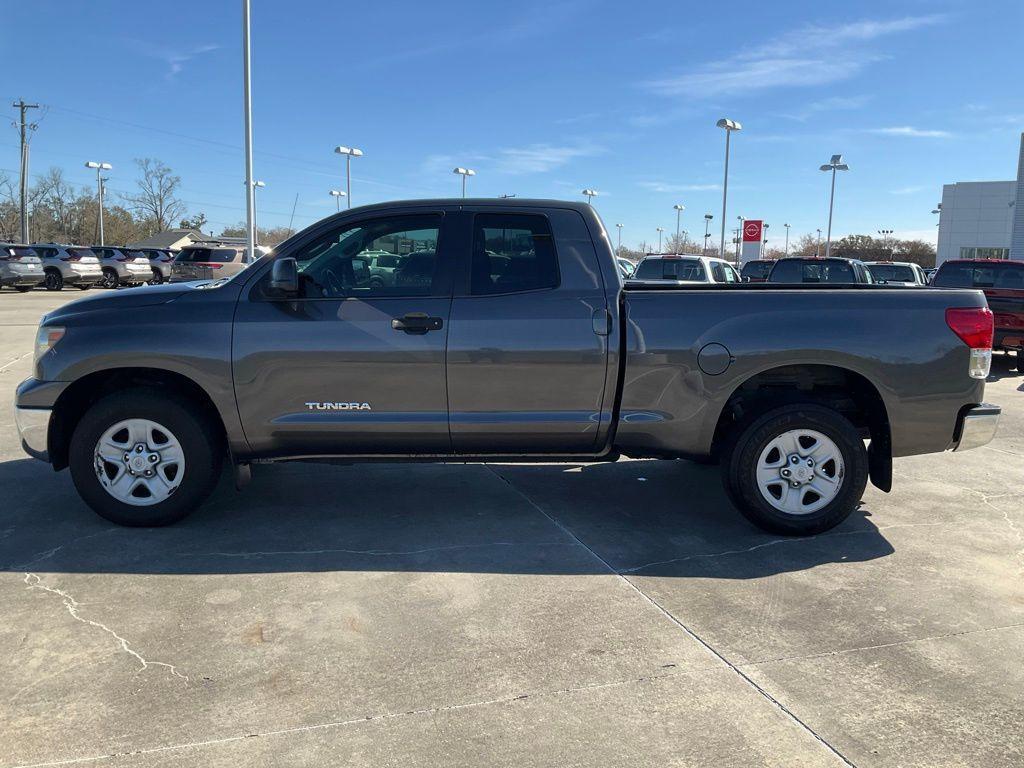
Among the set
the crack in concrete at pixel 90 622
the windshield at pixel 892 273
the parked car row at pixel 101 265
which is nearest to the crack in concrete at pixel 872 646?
the crack in concrete at pixel 90 622

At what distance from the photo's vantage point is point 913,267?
19812 mm

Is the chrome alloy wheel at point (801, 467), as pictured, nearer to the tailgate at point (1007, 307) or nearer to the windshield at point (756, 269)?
the tailgate at point (1007, 307)

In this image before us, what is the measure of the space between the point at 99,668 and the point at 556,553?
2.31 m

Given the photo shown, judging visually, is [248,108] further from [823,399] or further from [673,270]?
[823,399]

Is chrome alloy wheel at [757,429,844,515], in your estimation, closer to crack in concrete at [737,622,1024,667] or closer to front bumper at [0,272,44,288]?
crack in concrete at [737,622,1024,667]

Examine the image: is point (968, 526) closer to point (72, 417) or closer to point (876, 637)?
point (876, 637)

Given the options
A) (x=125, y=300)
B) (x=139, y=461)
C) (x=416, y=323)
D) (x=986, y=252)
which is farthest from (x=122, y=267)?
(x=986, y=252)

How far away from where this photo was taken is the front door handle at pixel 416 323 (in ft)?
15.5

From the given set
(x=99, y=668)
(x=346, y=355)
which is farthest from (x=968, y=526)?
(x=99, y=668)

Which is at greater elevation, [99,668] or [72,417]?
[72,417]

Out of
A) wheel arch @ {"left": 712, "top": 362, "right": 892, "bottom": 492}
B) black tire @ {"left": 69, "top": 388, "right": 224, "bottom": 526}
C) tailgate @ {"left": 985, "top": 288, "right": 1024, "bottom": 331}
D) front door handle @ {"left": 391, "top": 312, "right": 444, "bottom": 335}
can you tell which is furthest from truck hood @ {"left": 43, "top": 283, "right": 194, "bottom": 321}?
tailgate @ {"left": 985, "top": 288, "right": 1024, "bottom": 331}

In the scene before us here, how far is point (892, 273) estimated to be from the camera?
2023 cm

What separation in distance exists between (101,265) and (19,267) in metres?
5.43

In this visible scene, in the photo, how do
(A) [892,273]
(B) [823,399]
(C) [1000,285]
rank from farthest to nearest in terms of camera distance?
(A) [892,273], (C) [1000,285], (B) [823,399]
